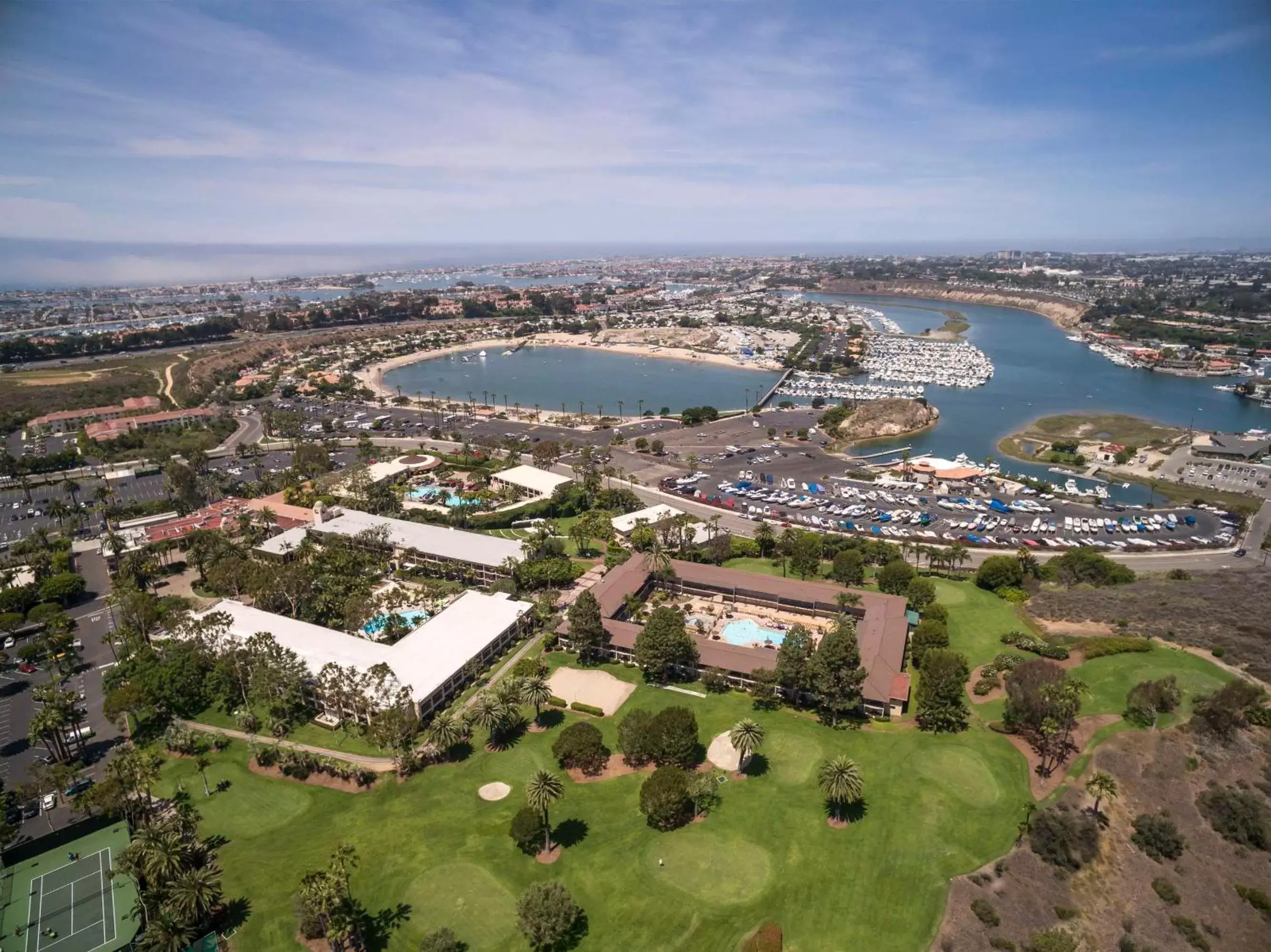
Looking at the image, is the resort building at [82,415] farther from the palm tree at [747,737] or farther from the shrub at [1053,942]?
the shrub at [1053,942]

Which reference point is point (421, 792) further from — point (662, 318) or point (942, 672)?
point (662, 318)

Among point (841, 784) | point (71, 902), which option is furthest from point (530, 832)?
point (71, 902)

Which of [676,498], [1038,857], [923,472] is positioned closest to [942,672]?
[1038,857]

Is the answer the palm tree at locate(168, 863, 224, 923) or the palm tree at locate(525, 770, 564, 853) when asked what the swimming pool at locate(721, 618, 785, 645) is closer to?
the palm tree at locate(525, 770, 564, 853)

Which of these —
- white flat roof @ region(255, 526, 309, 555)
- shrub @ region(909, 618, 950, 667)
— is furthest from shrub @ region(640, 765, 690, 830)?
white flat roof @ region(255, 526, 309, 555)

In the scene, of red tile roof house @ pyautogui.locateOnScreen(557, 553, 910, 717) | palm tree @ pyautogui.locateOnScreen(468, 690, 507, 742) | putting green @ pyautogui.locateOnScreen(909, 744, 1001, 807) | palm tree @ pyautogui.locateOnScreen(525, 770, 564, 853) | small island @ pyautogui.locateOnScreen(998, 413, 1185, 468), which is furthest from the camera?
small island @ pyautogui.locateOnScreen(998, 413, 1185, 468)

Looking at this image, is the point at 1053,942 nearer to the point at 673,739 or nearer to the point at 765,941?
the point at 765,941

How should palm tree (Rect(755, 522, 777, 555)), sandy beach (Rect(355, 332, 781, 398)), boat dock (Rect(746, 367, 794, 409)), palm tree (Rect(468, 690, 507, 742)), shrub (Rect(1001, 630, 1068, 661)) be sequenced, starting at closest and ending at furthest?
palm tree (Rect(468, 690, 507, 742))
shrub (Rect(1001, 630, 1068, 661))
palm tree (Rect(755, 522, 777, 555))
boat dock (Rect(746, 367, 794, 409))
sandy beach (Rect(355, 332, 781, 398))
